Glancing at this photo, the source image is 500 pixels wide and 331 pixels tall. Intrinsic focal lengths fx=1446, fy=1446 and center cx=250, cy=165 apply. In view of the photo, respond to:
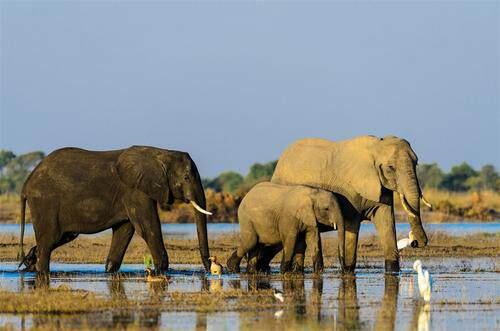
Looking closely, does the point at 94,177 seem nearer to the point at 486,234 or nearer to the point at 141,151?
the point at 141,151

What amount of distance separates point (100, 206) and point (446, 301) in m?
8.02

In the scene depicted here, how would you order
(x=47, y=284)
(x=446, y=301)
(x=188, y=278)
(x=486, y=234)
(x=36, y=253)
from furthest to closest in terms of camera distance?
(x=486, y=234), (x=36, y=253), (x=188, y=278), (x=47, y=284), (x=446, y=301)

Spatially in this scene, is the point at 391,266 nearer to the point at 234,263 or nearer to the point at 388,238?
the point at 388,238

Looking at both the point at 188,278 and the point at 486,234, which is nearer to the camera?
the point at 188,278

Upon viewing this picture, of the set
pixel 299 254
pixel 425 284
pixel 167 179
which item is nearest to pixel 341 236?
pixel 299 254

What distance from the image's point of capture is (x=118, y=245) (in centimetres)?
2612

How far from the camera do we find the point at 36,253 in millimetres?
26281

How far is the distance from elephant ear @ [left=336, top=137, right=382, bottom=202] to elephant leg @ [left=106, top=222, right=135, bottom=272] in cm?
431

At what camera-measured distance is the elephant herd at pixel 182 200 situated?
84.6ft

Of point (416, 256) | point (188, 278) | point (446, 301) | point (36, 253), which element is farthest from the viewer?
point (416, 256)

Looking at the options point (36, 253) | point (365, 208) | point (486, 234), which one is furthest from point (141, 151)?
point (486, 234)

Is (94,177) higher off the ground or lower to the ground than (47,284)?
higher

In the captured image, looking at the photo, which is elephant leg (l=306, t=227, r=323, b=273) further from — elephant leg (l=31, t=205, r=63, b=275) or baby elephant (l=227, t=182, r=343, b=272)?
elephant leg (l=31, t=205, r=63, b=275)

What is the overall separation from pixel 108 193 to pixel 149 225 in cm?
109
